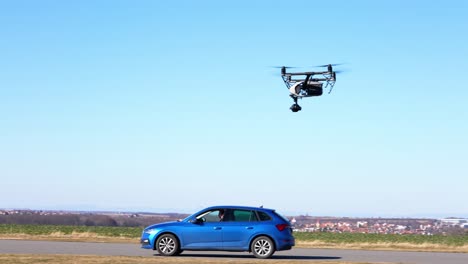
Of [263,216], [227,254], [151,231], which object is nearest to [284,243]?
[263,216]

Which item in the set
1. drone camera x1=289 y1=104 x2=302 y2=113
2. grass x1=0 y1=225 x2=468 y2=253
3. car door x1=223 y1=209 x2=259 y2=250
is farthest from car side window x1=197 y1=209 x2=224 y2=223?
drone camera x1=289 y1=104 x2=302 y2=113

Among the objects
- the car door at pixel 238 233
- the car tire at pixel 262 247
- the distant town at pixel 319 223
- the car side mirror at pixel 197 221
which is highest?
the distant town at pixel 319 223

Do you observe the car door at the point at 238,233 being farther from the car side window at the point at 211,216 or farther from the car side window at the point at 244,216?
the car side window at the point at 211,216

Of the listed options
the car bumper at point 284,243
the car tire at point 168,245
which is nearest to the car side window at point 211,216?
the car tire at point 168,245

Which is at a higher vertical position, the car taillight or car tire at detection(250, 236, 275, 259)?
the car taillight

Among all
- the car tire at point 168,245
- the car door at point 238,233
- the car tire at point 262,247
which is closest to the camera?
the car tire at point 262,247

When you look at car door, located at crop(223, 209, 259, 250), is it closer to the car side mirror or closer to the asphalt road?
the asphalt road

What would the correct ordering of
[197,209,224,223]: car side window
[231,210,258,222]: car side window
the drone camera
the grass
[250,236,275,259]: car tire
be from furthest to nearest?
the drone camera → the grass → [197,209,224,223]: car side window → [231,210,258,222]: car side window → [250,236,275,259]: car tire

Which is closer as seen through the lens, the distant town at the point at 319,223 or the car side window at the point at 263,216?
the car side window at the point at 263,216

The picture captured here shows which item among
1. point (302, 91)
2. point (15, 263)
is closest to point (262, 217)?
point (15, 263)

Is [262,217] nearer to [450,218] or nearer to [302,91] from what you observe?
[302,91]

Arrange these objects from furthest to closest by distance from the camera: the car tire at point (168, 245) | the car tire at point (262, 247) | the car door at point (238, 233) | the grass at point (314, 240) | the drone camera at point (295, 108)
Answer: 1. the drone camera at point (295, 108)
2. the grass at point (314, 240)
3. the car tire at point (168, 245)
4. the car door at point (238, 233)
5. the car tire at point (262, 247)
